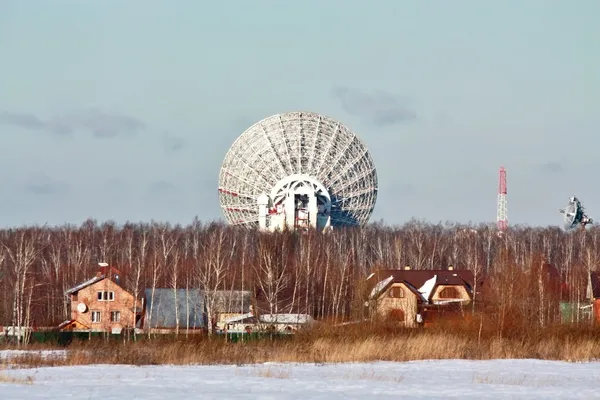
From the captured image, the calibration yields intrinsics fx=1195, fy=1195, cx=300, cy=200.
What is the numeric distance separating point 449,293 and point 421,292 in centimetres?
221

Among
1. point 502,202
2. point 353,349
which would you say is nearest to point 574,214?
point 502,202

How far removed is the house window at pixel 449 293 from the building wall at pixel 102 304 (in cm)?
1958

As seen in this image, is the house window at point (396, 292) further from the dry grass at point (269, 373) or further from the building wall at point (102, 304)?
the dry grass at point (269, 373)

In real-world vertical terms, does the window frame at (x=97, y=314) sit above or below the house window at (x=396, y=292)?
below

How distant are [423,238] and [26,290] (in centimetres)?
5159

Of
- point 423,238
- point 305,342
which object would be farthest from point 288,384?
point 423,238

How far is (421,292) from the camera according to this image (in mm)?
72812

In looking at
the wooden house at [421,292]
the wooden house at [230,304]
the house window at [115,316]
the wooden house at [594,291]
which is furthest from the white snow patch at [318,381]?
the house window at [115,316]

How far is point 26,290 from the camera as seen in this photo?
72.2 m

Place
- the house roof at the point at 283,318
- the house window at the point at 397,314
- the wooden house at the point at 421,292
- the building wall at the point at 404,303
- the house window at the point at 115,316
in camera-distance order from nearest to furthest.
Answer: the house window at the point at 397,314 → the house roof at the point at 283,318 → the building wall at the point at 404,303 → the wooden house at the point at 421,292 → the house window at the point at 115,316

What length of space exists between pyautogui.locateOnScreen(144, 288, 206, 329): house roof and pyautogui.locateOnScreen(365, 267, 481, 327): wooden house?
908 centimetres

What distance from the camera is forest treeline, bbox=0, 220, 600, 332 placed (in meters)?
59.8

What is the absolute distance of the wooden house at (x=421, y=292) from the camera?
63.3 metres

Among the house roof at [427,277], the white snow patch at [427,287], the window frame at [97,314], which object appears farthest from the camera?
the white snow patch at [427,287]
